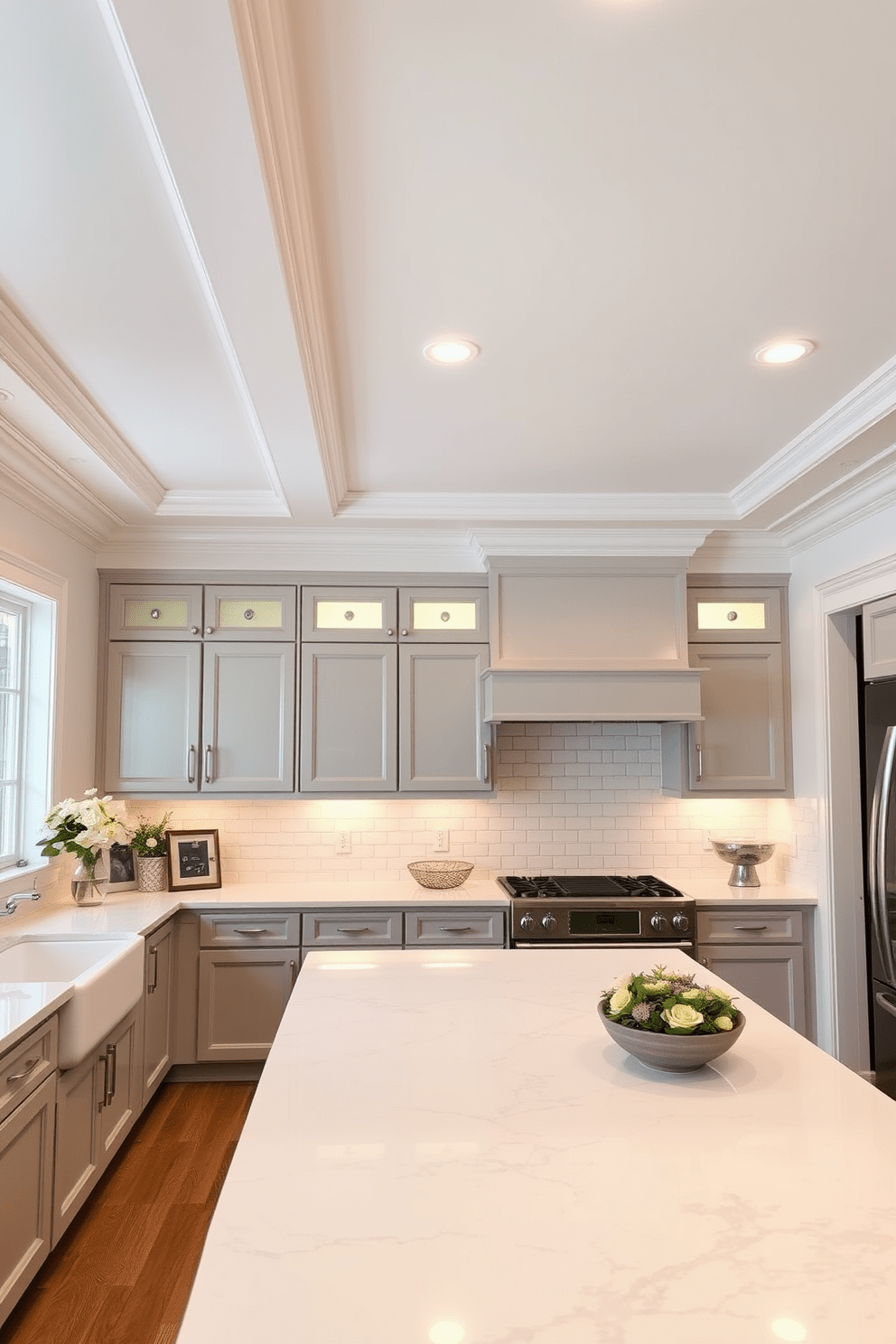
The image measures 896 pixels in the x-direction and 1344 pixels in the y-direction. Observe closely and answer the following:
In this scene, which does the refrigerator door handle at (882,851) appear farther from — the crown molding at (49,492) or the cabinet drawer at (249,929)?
the crown molding at (49,492)

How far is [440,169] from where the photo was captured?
184 centimetres

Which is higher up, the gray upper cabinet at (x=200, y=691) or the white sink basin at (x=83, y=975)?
the gray upper cabinet at (x=200, y=691)

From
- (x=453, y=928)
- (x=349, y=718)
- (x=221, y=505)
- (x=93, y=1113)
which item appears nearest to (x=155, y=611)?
(x=221, y=505)

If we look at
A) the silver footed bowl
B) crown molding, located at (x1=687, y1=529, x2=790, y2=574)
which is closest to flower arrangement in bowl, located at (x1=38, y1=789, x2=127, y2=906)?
the silver footed bowl

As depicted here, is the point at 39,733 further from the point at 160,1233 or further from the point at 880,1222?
the point at 880,1222

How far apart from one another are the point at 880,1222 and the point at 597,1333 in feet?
1.55

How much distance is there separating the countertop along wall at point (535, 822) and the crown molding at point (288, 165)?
2.47 metres

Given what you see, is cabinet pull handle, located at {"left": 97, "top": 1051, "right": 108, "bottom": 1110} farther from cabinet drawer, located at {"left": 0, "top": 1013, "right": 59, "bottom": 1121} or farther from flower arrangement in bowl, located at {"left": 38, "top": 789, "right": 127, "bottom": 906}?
flower arrangement in bowl, located at {"left": 38, "top": 789, "right": 127, "bottom": 906}

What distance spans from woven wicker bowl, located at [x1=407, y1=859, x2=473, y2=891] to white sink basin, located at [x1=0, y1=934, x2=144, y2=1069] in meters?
1.42

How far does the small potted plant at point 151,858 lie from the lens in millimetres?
4352

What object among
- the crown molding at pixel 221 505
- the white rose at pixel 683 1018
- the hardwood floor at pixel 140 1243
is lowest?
the hardwood floor at pixel 140 1243

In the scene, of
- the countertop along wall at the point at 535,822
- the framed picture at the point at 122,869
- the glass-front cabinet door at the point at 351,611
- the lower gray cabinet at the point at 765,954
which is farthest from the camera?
the countertop along wall at the point at 535,822

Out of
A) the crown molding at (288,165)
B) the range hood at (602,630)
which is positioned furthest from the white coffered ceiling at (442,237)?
the range hood at (602,630)

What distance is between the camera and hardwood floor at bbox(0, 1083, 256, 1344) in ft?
8.05
